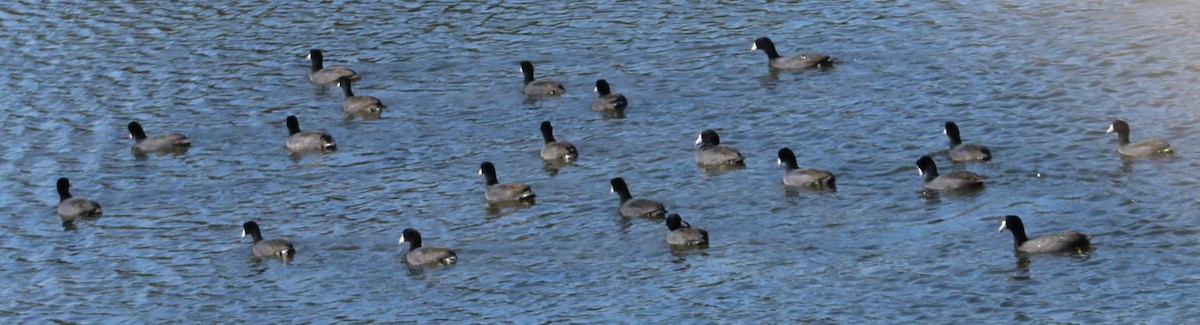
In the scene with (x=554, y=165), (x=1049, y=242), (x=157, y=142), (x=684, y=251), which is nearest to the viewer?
(x=1049, y=242)

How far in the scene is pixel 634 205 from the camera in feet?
100

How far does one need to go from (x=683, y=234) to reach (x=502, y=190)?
4.30 meters

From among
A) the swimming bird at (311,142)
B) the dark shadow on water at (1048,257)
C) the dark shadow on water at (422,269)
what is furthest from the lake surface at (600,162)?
the swimming bird at (311,142)

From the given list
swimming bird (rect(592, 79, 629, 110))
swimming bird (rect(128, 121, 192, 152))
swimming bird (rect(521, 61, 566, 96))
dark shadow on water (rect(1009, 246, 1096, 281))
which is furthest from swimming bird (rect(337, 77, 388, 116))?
dark shadow on water (rect(1009, 246, 1096, 281))

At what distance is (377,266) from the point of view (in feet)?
96.7

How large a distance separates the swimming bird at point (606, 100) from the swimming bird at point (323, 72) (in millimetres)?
5702

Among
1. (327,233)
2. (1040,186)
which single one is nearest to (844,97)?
(1040,186)

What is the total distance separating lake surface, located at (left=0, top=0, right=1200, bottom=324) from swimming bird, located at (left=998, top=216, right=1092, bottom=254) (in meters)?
0.31

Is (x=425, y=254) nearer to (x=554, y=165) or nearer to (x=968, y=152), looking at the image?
(x=554, y=165)

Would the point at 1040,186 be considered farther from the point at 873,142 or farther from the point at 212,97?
the point at 212,97

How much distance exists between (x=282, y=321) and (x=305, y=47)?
17.0 meters

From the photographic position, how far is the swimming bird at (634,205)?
30.5m

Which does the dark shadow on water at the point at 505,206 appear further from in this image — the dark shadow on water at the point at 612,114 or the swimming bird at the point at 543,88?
the swimming bird at the point at 543,88

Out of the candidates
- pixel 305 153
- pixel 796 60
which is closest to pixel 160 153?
pixel 305 153
